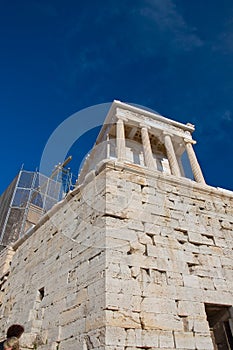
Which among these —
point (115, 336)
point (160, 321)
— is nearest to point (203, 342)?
point (160, 321)

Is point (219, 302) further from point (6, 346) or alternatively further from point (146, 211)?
point (6, 346)

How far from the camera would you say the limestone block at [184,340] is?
13.2 ft

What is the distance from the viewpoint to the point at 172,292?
4.50m

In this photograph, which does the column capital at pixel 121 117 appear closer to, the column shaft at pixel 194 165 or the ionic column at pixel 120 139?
the ionic column at pixel 120 139

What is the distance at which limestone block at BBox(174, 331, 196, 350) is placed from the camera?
4035mm

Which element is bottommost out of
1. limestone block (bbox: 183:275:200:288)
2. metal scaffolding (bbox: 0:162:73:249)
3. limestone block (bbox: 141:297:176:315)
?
limestone block (bbox: 141:297:176:315)

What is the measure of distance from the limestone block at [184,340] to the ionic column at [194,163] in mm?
10260

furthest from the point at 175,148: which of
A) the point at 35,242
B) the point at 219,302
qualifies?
the point at 219,302

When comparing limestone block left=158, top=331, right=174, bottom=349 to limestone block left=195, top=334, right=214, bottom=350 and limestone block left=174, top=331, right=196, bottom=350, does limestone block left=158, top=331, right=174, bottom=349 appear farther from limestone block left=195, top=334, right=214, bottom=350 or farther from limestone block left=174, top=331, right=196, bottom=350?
limestone block left=195, top=334, right=214, bottom=350

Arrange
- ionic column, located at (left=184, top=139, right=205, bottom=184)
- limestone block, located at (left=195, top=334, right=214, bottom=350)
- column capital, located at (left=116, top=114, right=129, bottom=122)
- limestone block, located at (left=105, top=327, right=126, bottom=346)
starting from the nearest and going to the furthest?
limestone block, located at (left=105, top=327, right=126, bottom=346)
limestone block, located at (left=195, top=334, right=214, bottom=350)
ionic column, located at (left=184, top=139, right=205, bottom=184)
column capital, located at (left=116, top=114, right=129, bottom=122)

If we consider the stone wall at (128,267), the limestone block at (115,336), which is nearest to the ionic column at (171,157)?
the stone wall at (128,267)

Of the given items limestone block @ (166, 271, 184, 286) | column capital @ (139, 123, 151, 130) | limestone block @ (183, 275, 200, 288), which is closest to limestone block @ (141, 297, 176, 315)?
limestone block @ (166, 271, 184, 286)

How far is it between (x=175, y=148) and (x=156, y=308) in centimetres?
1509

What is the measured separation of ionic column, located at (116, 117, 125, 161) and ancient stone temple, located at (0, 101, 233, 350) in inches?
274
